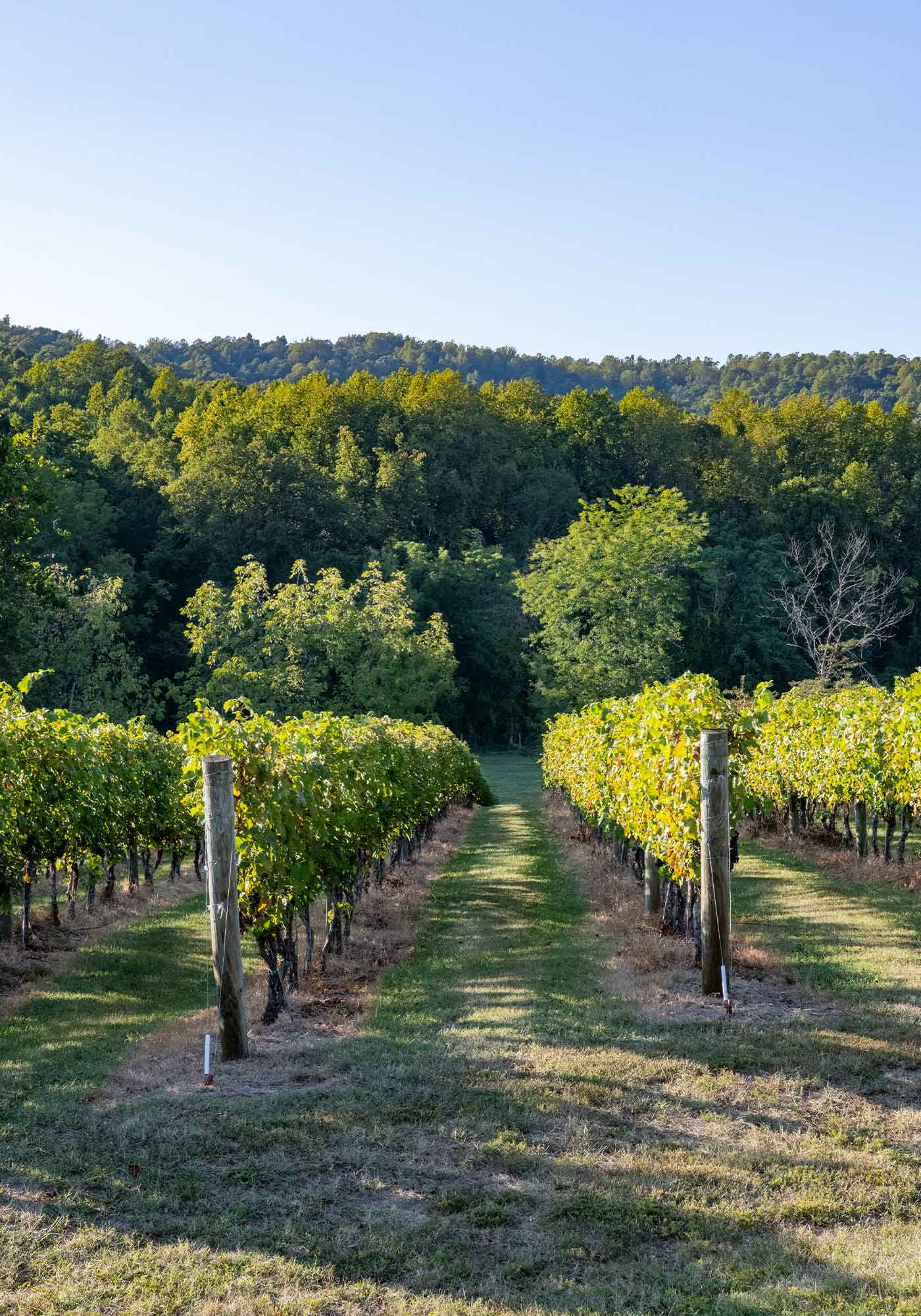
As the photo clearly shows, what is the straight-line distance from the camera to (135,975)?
10812 mm

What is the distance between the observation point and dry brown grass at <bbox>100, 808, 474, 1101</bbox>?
6820mm

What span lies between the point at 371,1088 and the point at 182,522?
5148cm

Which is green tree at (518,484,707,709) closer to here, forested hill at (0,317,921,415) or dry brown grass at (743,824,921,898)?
dry brown grass at (743,824,921,898)

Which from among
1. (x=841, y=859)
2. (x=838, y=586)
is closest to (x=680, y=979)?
(x=841, y=859)

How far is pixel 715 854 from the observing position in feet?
27.3

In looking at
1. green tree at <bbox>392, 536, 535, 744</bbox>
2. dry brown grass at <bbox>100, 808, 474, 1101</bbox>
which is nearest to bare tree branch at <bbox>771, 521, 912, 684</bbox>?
green tree at <bbox>392, 536, 535, 744</bbox>

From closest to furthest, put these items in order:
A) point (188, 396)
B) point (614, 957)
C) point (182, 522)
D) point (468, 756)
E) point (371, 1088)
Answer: point (371, 1088) → point (614, 957) → point (468, 756) → point (182, 522) → point (188, 396)

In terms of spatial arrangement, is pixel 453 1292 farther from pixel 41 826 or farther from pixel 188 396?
pixel 188 396

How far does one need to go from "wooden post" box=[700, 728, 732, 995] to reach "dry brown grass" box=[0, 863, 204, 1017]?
6.24 metres

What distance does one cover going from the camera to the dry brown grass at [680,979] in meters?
8.02

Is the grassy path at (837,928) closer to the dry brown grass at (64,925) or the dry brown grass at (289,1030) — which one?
the dry brown grass at (289,1030)

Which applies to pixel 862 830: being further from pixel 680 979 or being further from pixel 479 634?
pixel 479 634

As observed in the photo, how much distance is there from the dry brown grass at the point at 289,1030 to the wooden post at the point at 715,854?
9.66ft

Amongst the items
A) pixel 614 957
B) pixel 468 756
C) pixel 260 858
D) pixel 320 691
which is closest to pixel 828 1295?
pixel 260 858
